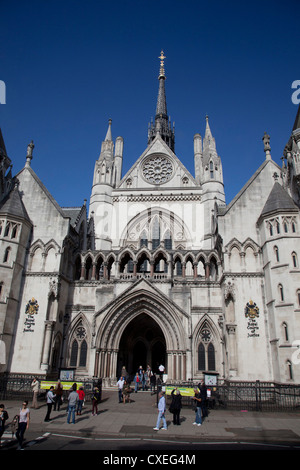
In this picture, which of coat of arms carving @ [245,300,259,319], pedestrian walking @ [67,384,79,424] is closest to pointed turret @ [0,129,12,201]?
pedestrian walking @ [67,384,79,424]

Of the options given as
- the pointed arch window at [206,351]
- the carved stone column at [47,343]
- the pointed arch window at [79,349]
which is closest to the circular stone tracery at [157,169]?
the pointed arch window at [206,351]

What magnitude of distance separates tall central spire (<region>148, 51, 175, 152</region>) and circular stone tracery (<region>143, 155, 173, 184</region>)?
12.9 m

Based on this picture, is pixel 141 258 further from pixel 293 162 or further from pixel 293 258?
pixel 293 162

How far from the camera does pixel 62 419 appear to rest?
1255cm

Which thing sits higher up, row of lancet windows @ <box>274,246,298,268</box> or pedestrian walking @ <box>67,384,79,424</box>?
row of lancet windows @ <box>274,246,298,268</box>

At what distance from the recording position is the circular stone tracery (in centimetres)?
3775

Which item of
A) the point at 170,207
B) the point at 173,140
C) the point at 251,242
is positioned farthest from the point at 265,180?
the point at 173,140

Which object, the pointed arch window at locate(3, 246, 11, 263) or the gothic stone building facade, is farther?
the pointed arch window at locate(3, 246, 11, 263)

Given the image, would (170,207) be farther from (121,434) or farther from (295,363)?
(121,434)

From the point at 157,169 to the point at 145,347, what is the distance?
826 inches

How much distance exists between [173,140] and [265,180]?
34073 millimetres

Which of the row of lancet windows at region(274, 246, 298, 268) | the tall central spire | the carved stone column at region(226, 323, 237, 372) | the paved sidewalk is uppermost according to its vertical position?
the tall central spire

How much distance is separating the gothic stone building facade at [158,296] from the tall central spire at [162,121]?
99.3 ft

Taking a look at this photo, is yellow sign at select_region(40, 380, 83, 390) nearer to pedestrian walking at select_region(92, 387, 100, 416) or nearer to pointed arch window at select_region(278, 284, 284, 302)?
pedestrian walking at select_region(92, 387, 100, 416)
